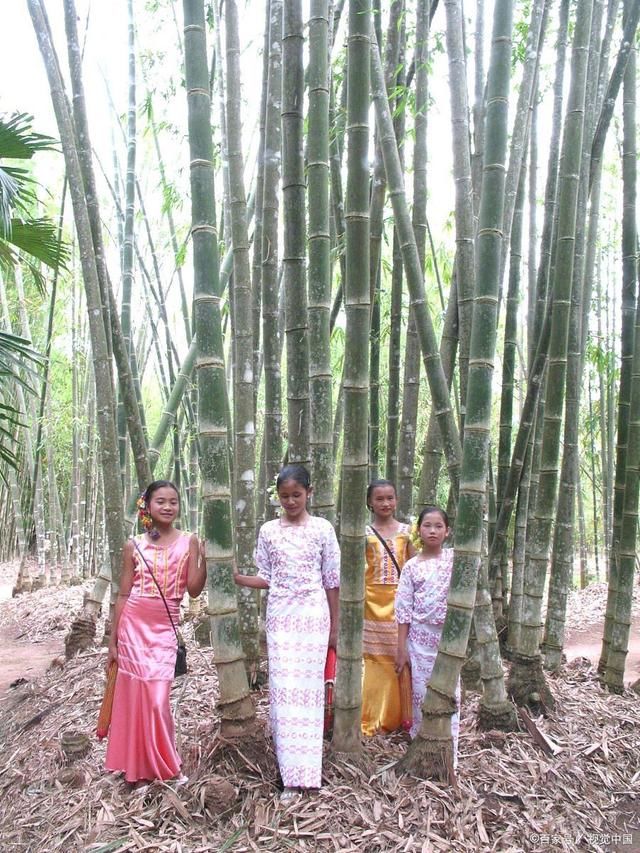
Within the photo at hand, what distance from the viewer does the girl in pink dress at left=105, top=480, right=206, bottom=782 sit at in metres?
2.40

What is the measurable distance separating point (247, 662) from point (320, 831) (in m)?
1.03

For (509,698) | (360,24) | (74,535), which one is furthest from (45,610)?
(360,24)

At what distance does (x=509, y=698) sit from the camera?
2922mm

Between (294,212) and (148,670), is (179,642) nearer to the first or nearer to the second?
(148,670)

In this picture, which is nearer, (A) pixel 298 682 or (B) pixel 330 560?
(A) pixel 298 682

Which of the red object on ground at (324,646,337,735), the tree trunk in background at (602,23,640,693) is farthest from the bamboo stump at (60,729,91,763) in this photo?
the tree trunk in background at (602,23,640,693)

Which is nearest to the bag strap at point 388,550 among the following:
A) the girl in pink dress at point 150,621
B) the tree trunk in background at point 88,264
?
the girl in pink dress at point 150,621

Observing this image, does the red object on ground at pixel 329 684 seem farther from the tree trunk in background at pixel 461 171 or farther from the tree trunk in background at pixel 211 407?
the tree trunk in background at pixel 461 171

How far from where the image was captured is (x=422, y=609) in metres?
2.59

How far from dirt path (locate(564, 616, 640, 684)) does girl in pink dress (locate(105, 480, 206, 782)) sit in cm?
300

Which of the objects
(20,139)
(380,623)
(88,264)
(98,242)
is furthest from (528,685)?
(20,139)

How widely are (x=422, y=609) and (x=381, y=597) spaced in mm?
337

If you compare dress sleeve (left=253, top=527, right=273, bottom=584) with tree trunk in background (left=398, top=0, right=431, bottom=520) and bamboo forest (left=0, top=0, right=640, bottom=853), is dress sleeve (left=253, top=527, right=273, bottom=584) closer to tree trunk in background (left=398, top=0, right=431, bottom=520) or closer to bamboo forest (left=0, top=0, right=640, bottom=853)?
bamboo forest (left=0, top=0, right=640, bottom=853)

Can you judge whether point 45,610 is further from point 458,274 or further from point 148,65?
point 458,274
